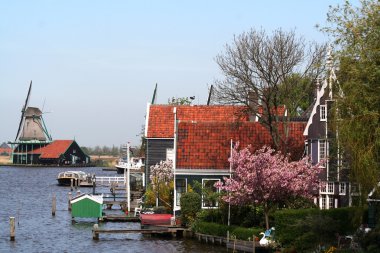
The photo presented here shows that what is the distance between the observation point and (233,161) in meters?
45.9

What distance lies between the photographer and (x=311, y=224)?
121ft

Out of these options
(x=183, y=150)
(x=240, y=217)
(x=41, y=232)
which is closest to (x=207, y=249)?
(x=240, y=217)

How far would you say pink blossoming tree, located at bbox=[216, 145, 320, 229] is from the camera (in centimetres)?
4341

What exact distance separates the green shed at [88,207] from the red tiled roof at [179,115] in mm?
10687

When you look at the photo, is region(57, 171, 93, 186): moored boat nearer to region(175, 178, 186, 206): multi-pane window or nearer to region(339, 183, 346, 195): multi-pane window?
region(175, 178, 186, 206): multi-pane window

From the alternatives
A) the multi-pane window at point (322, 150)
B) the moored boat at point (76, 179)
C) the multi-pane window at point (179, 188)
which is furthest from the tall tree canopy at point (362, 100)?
the moored boat at point (76, 179)

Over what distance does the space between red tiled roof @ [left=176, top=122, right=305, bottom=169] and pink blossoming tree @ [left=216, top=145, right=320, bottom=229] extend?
24.3 feet

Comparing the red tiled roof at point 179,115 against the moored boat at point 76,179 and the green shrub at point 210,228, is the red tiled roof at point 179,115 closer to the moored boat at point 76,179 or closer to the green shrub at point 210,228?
the green shrub at point 210,228

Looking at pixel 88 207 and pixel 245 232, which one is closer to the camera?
pixel 245 232

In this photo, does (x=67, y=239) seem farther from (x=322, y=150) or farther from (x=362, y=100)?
(x=362, y=100)

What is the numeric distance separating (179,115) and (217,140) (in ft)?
49.6

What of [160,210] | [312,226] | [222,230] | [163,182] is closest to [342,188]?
[222,230]

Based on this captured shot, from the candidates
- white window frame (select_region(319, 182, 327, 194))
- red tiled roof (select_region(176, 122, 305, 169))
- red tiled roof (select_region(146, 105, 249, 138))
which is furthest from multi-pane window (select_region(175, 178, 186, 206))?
red tiled roof (select_region(146, 105, 249, 138))

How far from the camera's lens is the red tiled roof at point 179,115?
69.5 m
